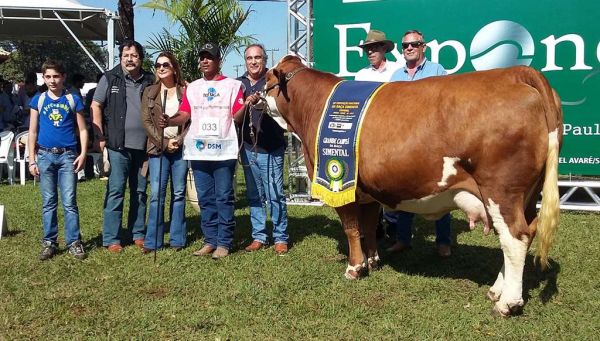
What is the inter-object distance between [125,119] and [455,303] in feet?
11.0

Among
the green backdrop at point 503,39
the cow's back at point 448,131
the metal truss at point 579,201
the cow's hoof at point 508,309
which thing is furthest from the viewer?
the metal truss at point 579,201

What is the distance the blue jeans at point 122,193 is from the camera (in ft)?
17.6

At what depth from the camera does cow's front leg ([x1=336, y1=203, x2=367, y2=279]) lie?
463 cm

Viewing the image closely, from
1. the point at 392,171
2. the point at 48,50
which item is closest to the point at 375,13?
the point at 392,171

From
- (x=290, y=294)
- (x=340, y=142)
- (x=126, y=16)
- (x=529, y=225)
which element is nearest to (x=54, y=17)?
(x=126, y=16)

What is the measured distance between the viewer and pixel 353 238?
468 cm

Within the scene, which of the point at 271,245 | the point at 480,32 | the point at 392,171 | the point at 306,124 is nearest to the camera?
the point at 392,171

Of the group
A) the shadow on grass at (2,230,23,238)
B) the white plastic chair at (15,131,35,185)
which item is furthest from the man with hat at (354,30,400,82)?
the white plastic chair at (15,131,35,185)

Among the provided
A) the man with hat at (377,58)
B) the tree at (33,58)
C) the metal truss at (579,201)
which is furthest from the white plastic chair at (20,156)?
the tree at (33,58)

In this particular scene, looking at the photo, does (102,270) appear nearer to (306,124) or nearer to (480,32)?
(306,124)

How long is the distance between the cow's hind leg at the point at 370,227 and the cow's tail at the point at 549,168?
1.53m

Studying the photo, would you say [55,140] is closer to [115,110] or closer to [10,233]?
[115,110]

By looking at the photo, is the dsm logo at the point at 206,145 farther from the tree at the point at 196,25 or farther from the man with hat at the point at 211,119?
the tree at the point at 196,25

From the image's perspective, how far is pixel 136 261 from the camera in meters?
5.23
